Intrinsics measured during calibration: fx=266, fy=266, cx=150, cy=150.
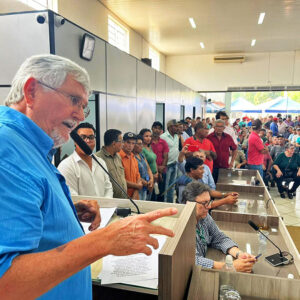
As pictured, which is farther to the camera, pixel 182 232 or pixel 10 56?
pixel 10 56

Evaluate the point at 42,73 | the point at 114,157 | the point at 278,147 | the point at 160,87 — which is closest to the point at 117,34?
the point at 160,87

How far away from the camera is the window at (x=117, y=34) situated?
714 cm

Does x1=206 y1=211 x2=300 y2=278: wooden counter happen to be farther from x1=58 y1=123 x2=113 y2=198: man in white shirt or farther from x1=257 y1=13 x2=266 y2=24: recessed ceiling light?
x1=257 y1=13 x2=266 y2=24: recessed ceiling light

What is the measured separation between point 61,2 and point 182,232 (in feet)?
17.4

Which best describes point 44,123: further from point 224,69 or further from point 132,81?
point 224,69

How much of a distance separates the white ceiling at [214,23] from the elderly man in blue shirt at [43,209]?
612 centimetres

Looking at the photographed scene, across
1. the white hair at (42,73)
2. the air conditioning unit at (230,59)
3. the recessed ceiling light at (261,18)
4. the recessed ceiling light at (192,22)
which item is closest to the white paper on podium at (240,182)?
the white hair at (42,73)

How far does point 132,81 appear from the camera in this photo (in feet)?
14.6

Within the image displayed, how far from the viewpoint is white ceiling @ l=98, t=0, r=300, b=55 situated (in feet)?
20.3

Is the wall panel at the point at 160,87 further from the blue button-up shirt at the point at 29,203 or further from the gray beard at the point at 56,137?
the blue button-up shirt at the point at 29,203

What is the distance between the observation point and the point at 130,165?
3102 millimetres

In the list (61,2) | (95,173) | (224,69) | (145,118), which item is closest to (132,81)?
(145,118)

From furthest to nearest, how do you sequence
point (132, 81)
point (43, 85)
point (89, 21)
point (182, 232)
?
1. point (89, 21)
2. point (132, 81)
3. point (182, 232)
4. point (43, 85)

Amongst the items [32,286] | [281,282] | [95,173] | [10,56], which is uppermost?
[10,56]
